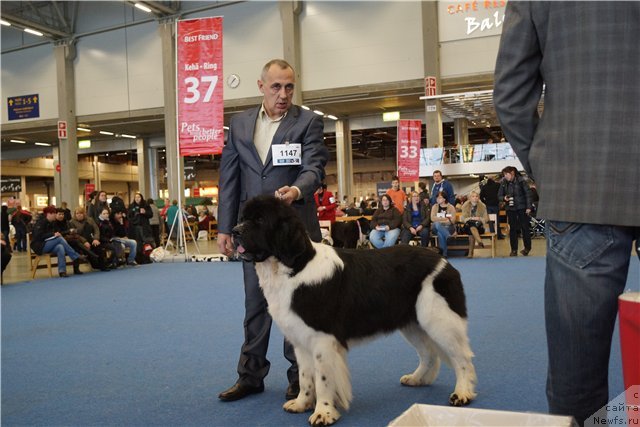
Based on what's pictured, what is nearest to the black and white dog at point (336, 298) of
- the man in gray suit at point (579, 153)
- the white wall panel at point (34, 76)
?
the man in gray suit at point (579, 153)

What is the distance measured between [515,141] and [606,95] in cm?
32

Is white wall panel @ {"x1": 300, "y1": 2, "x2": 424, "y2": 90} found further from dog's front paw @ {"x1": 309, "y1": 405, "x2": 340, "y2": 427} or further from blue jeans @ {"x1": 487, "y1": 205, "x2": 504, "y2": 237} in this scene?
dog's front paw @ {"x1": 309, "y1": 405, "x2": 340, "y2": 427}

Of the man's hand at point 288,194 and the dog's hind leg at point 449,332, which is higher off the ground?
the man's hand at point 288,194

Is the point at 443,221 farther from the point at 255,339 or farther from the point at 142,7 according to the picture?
the point at 142,7

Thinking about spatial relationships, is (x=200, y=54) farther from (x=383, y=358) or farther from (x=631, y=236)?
(x=631, y=236)

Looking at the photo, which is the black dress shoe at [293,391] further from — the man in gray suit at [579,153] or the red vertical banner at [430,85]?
the red vertical banner at [430,85]

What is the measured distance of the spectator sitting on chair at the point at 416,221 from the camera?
1220 centimetres

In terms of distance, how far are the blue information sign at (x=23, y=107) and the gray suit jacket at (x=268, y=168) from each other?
2589 cm

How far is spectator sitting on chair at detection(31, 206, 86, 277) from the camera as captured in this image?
37.8 feet

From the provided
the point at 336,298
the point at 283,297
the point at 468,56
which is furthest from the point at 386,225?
the point at 468,56

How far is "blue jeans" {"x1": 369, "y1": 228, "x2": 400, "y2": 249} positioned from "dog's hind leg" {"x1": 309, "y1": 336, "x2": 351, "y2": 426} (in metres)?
9.25

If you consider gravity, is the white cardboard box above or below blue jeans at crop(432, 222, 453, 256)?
above

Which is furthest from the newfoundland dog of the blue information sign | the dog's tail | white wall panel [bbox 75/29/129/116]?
the blue information sign

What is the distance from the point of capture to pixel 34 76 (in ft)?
84.9
